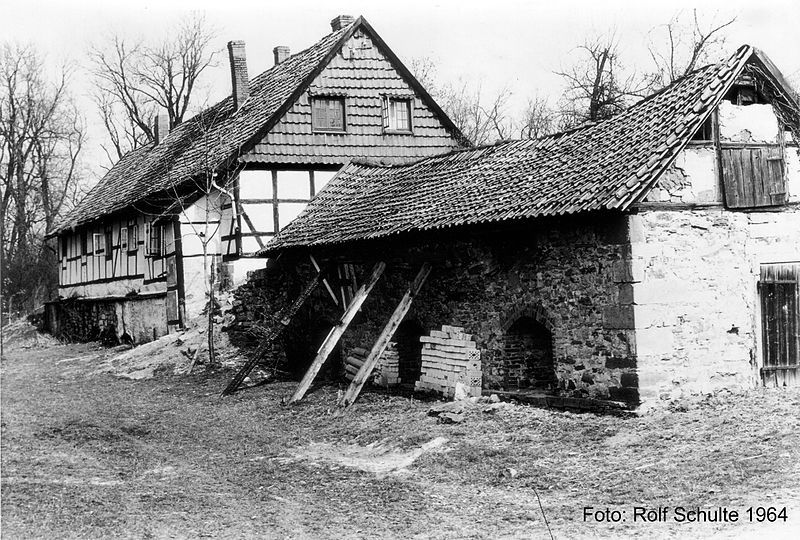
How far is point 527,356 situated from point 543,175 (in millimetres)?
2861

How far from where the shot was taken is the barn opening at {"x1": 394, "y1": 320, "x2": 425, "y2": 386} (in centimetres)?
1627

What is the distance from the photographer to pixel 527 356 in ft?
44.3

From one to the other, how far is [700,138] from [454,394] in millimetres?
5351

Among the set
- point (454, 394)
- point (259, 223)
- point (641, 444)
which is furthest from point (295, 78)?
point (641, 444)

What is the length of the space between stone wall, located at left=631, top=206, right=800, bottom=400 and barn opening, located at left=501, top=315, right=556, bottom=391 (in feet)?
6.78

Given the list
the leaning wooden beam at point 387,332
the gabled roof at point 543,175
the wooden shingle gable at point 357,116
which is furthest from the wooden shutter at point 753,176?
the wooden shingle gable at point 357,116

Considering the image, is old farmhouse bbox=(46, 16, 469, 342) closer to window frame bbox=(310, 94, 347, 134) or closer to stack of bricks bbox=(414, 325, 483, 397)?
window frame bbox=(310, 94, 347, 134)

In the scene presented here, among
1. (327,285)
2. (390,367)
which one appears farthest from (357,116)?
(390,367)

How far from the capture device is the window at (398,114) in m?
23.4

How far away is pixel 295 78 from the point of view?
22609mm

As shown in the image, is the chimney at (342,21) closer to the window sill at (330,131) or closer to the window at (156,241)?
the window sill at (330,131)

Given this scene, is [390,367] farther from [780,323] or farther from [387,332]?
[780,323]

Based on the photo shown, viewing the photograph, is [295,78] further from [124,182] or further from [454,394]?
[454,394]

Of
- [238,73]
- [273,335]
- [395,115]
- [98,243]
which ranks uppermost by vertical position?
[238,73]
